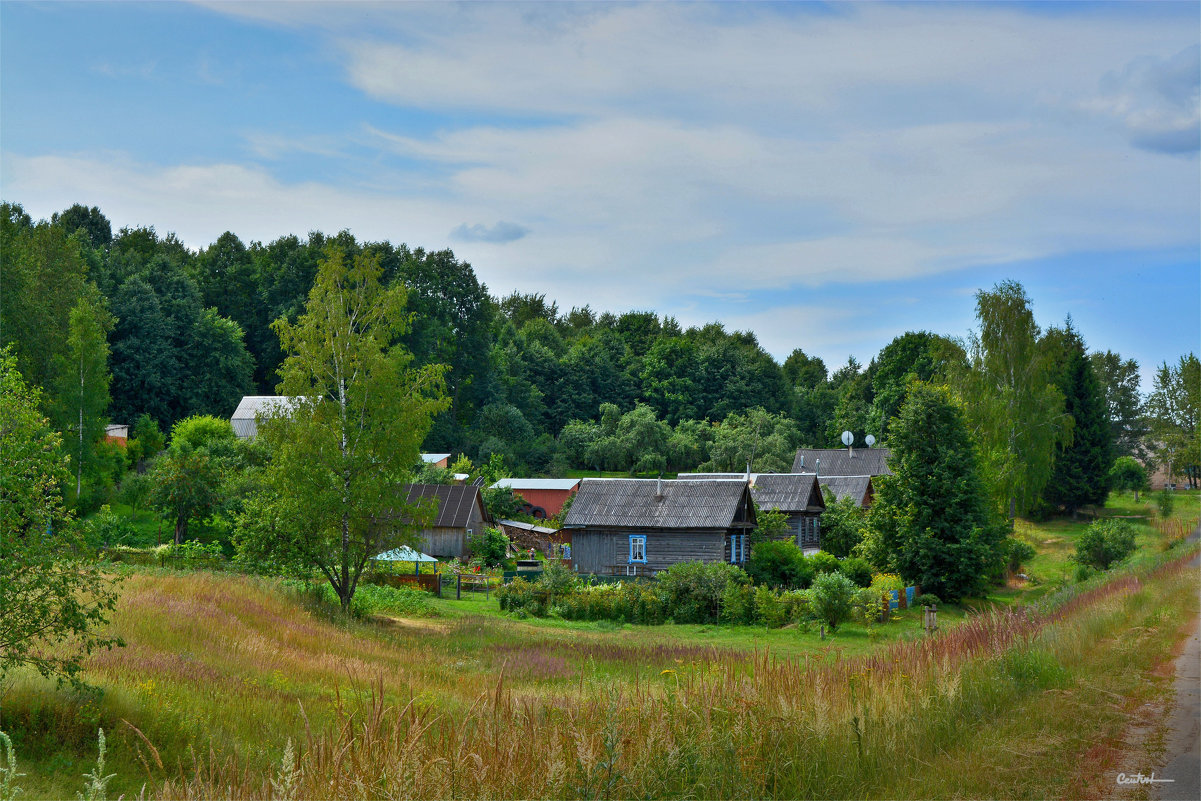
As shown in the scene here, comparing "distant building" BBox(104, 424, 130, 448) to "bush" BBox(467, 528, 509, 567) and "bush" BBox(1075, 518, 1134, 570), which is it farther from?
"bush" BBox(1075, 518, 1134, 570)

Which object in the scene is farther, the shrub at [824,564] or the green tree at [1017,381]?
the green tree at [1017,381]

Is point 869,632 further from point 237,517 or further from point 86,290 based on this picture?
point 86,290

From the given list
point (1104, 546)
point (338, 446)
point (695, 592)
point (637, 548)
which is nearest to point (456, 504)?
point (637, 548)

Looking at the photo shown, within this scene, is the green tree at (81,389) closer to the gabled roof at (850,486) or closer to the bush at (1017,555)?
the gabled roof at (850,486)

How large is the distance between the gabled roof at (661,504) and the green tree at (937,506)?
632 centimetres

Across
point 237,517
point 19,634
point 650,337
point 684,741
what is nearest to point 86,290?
point 237,517

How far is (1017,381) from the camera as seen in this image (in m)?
46.6

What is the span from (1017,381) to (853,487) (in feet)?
34.6

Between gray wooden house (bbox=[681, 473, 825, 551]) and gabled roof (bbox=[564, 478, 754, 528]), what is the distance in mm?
3681

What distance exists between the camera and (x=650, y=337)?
107000 mm

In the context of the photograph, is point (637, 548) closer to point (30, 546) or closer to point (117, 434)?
point (30, 546)

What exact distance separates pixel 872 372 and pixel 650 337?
1058 inches

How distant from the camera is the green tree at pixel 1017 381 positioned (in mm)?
45656

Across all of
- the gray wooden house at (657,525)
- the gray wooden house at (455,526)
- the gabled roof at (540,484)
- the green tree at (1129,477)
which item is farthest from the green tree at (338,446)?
the green tree at (1129,477)
